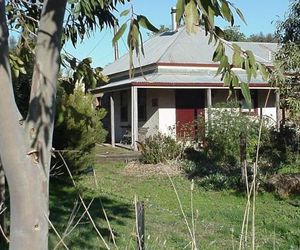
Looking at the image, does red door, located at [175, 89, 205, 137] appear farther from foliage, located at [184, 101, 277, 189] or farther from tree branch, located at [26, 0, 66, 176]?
tree branch, located at [26, 0, 66, 176]

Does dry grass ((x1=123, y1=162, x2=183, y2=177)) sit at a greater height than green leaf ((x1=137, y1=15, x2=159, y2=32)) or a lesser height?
lesser

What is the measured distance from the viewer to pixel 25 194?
2.49 meters

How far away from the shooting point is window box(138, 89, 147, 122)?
82.6 feet

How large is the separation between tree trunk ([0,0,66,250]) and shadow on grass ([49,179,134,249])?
2881mm

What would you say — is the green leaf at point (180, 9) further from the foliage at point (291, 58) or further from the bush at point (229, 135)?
the bush at point (229, 135)

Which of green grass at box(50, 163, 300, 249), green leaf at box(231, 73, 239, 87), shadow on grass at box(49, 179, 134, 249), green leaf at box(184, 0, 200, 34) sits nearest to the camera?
green leaf at box(184, 0, 200, 34)

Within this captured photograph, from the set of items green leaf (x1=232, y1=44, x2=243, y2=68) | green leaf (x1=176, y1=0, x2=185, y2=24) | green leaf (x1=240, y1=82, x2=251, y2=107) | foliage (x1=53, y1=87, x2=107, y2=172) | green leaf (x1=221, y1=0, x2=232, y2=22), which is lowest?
foliage (x1=53, y1=87, x2=107, y2=172)

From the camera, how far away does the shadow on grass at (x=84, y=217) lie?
6992 millimetres

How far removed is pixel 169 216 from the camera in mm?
9258

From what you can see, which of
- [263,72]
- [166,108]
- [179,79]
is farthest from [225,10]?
[166,108]

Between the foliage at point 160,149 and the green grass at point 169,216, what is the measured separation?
2.77m

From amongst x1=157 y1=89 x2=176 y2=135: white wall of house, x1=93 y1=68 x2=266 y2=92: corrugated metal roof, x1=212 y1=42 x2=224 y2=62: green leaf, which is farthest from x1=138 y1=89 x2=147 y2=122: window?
x1=212 y1=42 x2=224 y2=62: green leaf

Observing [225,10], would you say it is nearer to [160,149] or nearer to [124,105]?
[160,149]

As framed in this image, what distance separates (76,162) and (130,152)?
7999 millimetres
